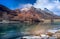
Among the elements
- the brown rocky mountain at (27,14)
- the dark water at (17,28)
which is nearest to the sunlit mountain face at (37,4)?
the brown rocky mountain at (27,14)

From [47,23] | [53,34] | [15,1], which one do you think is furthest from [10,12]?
[53,34]

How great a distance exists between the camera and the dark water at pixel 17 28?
56.3 inches

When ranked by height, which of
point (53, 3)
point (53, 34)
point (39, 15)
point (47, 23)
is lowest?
point (53, 34)

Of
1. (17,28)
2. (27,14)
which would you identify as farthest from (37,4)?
(17,28)

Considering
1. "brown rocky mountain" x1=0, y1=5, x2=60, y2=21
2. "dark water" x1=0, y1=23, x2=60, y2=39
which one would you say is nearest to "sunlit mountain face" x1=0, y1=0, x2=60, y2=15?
"brown rocky mountain" x1=0, y1=5, x2=60, y2=21

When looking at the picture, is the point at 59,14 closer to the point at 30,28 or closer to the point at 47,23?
the point at 47,23

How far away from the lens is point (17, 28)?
4.79 ft

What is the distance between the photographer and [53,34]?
1449mm

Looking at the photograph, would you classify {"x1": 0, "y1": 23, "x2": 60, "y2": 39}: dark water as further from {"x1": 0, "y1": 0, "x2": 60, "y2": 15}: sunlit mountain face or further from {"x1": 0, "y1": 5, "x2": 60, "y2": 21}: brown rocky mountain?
{"x1": 0, "y1": 0, "x2": 60, "y2": 15}: sunlit mountain face

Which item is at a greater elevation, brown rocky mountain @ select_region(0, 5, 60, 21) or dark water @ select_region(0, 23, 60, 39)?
brown rocky mountain @ select_region(0, 5, 60, 21)

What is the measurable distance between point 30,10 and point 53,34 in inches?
15.3

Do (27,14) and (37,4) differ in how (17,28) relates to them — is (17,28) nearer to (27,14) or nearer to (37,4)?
(27,14)

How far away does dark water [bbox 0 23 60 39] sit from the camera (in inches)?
56.3

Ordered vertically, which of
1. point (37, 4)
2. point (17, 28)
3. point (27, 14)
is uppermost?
point (37, 4)
